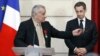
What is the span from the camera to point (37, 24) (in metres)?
3.36

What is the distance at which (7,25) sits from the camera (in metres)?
3.98

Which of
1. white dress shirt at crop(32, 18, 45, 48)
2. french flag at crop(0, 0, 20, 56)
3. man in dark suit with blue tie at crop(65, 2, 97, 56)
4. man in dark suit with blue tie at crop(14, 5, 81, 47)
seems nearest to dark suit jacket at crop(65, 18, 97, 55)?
man in dark suit with blue tie at crop(65, 2, 97, 56)

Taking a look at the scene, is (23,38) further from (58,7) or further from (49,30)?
(58,7)

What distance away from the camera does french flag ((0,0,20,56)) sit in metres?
3.93

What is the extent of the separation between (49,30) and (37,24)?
184 mm

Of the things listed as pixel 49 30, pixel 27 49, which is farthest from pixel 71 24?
pixel 27 49

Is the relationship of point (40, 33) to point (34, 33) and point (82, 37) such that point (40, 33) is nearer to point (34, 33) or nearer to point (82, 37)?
point (34, 33)

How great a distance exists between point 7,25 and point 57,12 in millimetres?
902

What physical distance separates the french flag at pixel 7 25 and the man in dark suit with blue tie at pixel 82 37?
0.73 metres

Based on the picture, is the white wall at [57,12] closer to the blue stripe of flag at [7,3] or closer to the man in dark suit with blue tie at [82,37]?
the blue stripe of flag at [7,3]

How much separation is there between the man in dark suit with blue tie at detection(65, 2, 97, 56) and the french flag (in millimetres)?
735

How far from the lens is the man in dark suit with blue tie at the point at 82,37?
3.74m

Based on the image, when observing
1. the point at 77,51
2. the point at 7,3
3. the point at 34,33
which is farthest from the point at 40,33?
the point at 7,3

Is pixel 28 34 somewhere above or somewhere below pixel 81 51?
above
